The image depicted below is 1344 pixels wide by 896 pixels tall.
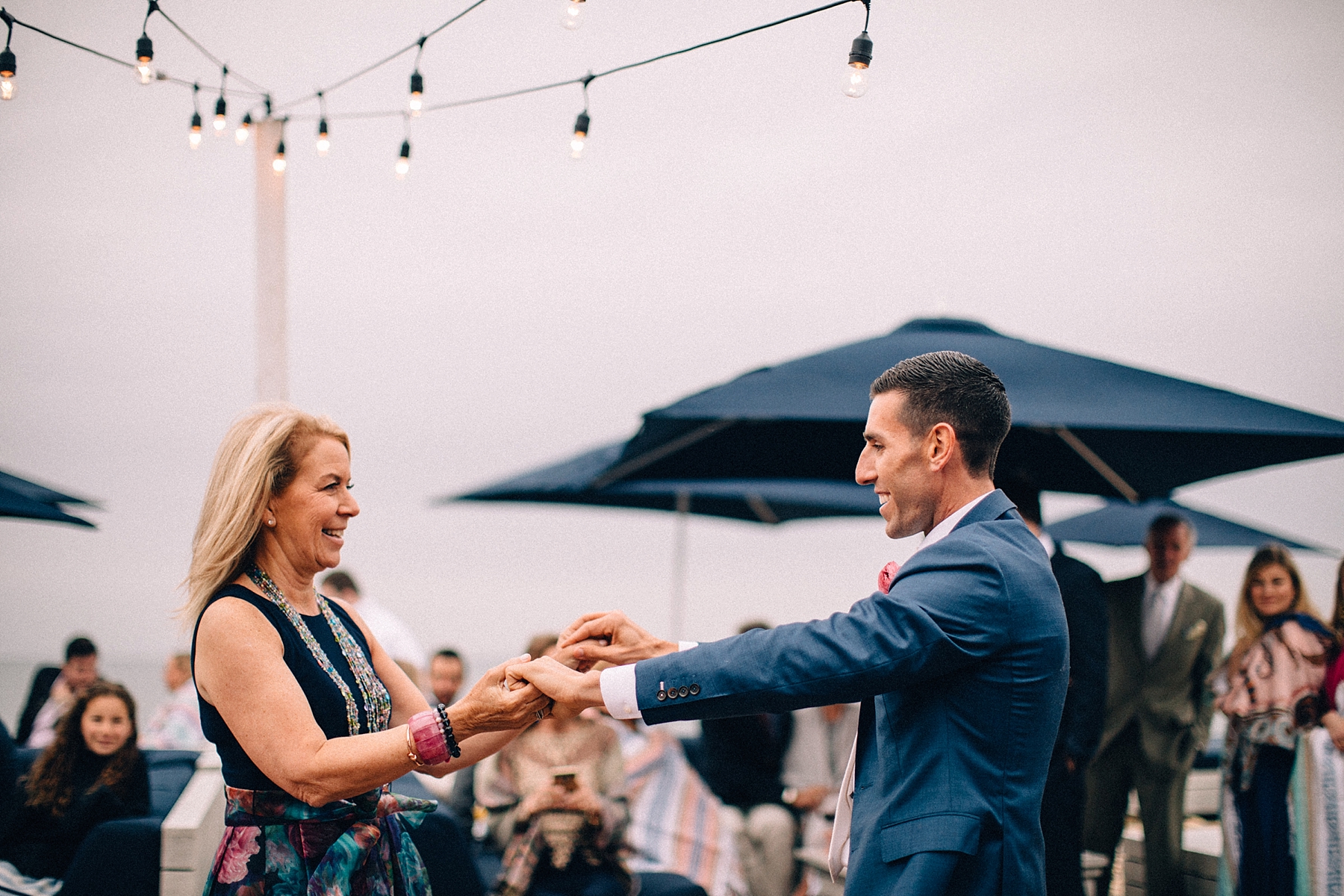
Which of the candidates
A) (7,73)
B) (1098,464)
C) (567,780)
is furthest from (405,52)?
(1098,464)

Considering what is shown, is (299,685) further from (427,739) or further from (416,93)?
(416,93)

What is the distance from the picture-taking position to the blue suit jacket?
1.69 m

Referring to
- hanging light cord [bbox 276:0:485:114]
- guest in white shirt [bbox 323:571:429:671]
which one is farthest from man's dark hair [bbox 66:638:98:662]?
hanging light cord [bbox 276:0:485:114]

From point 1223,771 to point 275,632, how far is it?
4439 mm

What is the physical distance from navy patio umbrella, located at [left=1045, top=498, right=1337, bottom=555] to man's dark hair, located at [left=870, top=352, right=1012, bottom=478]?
6583mm

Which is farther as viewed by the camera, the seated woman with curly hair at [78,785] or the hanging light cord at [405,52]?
the seated woman with curly hair at [78,785]

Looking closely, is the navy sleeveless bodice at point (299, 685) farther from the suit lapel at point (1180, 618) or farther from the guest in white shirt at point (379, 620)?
the guest in white shirt at point (379, 620)

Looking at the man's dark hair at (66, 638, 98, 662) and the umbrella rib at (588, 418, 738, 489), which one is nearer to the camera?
the umbrella rib at (588, 418, 738, 489)

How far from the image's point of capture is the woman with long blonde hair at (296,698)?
1.85m

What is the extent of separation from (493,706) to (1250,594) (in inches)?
166

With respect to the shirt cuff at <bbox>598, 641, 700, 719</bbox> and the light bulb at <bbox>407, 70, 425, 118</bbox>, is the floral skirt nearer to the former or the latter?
the shirt cuff at <bbox>598, 641, 700, 719</bbox>

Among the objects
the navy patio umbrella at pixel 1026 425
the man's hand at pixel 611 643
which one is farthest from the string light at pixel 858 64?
the man's hand at pixel 611 643

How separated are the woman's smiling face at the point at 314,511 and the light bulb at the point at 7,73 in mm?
2721

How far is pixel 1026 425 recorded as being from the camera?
3.95 m
